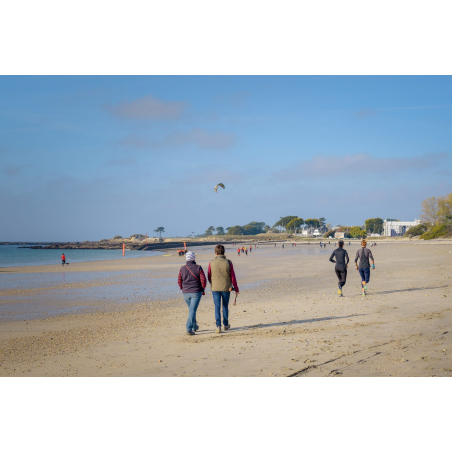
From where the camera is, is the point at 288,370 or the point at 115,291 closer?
the point at 288,370

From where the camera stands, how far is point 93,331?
9.38 metres

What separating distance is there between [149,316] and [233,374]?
6311 mm

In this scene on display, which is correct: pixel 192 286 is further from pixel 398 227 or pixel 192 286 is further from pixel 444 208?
pixel 398 227

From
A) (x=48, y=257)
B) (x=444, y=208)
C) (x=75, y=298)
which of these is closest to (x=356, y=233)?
(x=444, y=208)

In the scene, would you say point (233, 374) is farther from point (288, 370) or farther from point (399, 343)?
point (399, 343)

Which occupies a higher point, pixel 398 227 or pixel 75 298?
pixel 398 227

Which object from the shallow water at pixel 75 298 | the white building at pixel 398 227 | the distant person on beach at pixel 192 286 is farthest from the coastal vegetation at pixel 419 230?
the distant person on beach at pixel 192 286

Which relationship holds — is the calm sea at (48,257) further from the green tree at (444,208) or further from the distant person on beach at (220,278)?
the green tree at (444,208)

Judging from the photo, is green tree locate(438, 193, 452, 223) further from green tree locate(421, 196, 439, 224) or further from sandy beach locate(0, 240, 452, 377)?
sandy beach locate(0, 240, 452, 377)

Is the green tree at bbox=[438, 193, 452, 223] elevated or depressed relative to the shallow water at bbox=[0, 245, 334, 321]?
elevated

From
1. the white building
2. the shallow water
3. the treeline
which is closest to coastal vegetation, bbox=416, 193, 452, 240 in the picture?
the treeline

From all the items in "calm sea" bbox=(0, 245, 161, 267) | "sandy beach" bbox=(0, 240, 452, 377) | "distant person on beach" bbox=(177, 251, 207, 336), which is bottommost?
"calm sea" bbox=(0, 245, 161, 267)

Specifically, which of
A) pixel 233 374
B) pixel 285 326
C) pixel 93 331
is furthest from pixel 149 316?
pixel 233 374

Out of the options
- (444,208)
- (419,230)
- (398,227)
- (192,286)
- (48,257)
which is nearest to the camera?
(192,286)
